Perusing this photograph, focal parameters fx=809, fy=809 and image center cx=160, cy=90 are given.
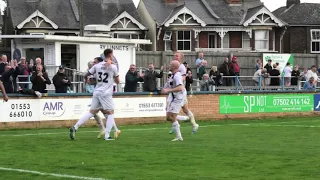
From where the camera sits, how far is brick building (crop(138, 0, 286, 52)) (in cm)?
5956

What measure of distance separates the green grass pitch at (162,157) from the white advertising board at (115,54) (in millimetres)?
11225

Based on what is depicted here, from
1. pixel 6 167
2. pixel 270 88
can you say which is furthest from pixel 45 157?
pixel 270 88

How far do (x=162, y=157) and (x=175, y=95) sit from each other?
4675 millimetres

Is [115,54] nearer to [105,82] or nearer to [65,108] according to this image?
[65,108]

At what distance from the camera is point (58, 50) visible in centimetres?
3108

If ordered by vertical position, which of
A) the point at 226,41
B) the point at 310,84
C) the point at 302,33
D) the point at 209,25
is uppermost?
the point at 209,25

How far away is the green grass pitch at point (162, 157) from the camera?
1238 centimetres

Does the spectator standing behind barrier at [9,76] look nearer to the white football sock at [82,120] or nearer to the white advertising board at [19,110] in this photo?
Answer: the white advertising board at [19,110]

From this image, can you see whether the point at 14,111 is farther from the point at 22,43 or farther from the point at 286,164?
the point at 286,164

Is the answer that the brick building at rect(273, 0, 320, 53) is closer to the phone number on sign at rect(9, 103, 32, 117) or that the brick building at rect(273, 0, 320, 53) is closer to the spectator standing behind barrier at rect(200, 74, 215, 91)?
the spectator standing behind barrier at rect(200, 74, 215, 91)

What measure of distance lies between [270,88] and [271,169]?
22345 mm

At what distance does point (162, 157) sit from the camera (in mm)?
14812

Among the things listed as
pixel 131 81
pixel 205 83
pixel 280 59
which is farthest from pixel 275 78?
pixel 280 59

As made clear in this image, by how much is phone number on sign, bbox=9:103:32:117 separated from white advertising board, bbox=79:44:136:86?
662 cm
